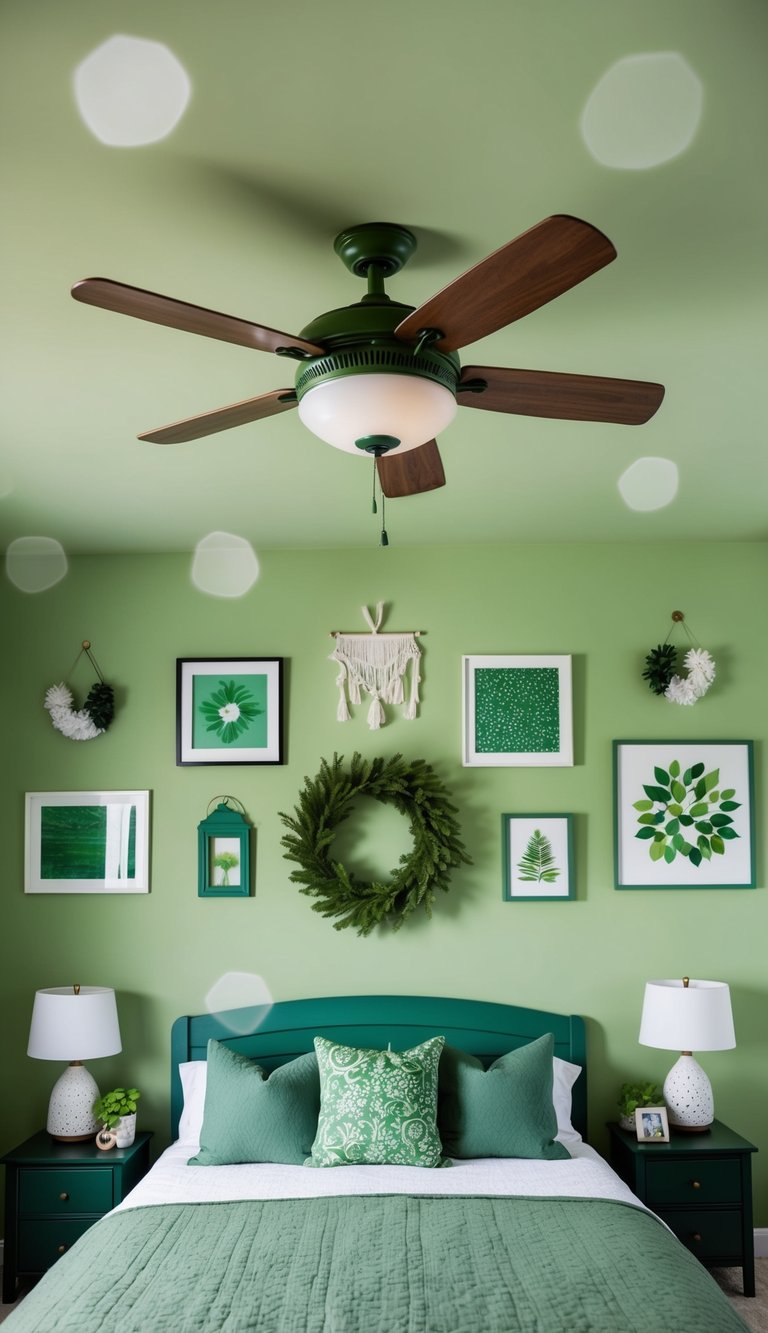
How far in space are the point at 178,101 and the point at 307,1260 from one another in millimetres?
2563

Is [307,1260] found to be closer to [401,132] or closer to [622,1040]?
[622,1040]

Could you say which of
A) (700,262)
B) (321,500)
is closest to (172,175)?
(700,262)

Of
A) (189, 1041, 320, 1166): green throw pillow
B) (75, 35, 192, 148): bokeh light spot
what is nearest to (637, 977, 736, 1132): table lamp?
(189, 1041, 320, 1166): green throw pillow

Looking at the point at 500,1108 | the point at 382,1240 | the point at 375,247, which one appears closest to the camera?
the point at 375,247

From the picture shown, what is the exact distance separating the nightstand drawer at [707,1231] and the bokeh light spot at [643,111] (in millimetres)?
3357

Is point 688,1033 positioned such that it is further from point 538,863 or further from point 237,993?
point 237,993

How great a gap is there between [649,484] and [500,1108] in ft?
6.88

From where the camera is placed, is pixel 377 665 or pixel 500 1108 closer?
pixel 500 1108

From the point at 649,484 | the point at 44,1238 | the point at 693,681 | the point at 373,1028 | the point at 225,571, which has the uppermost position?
the point at 649,484

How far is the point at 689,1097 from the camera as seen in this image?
3889 mm

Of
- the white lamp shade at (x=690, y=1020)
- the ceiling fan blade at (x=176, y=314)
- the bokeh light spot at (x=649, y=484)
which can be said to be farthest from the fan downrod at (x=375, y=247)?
the white lamp shade at (x=690, y=1020)

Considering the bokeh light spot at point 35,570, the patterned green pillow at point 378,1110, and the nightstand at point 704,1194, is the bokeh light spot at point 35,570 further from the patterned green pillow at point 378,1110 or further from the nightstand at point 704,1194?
the nightstand at point 704,1194

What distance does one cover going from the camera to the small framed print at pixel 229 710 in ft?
13.9

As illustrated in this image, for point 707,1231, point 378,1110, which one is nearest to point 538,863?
point 378,1110
